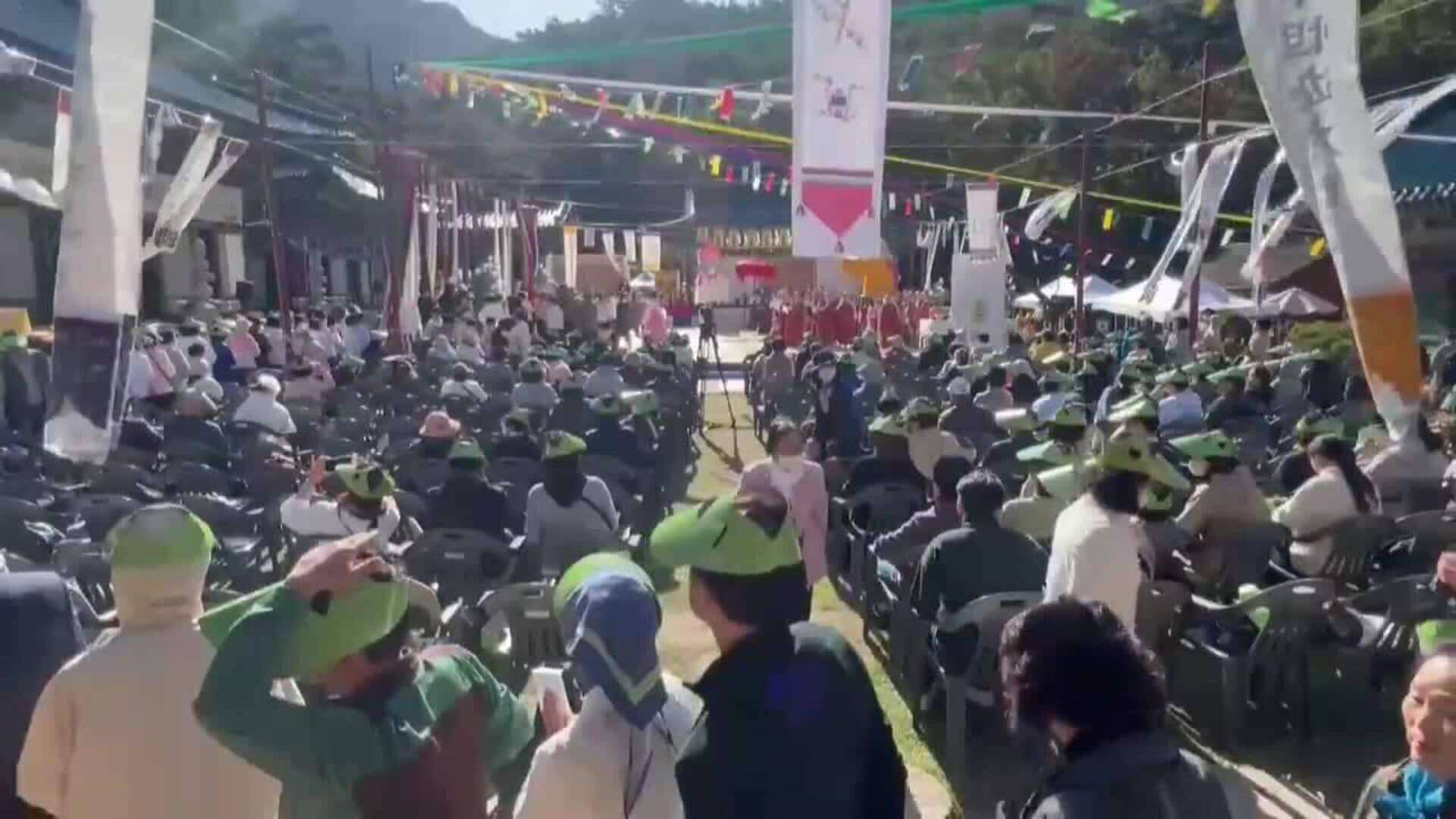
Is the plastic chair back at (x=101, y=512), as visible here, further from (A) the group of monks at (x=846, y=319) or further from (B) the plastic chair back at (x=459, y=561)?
(A) the group of monks at (x=846, y=319)

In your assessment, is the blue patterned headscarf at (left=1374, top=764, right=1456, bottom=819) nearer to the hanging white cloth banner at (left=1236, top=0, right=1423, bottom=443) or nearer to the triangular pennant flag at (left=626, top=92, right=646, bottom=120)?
the hanging white cloth banner at (left=1236, top=0, right=1423, bottom=443)

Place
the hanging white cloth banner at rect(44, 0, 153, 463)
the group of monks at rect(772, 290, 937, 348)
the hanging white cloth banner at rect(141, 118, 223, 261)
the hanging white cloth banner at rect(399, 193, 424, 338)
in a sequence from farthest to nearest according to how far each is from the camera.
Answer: the group of monks at rect(772, 290, 937, 348) → the hanging white cloth banner at rect(399, 193, 424, 338) → the hanging white cloth banner at rect(141, 118, 223, 261) → the hanging white cloth banner at rect(44, 0, 153, 463)

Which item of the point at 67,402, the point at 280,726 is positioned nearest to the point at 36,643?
the point at 280,726

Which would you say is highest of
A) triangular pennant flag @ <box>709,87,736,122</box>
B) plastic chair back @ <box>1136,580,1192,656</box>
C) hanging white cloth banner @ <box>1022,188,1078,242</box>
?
triangular pennant flag @ <box>709,87,736,122</box>

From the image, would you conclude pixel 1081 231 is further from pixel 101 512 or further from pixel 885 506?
pixel 101 512

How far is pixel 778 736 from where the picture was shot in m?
2.71

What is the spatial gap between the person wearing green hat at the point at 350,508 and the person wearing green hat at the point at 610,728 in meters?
3.87

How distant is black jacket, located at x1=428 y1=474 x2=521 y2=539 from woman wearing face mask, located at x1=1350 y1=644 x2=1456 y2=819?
16.7 ft

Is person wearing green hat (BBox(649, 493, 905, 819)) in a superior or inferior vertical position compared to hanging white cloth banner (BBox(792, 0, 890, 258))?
inferior

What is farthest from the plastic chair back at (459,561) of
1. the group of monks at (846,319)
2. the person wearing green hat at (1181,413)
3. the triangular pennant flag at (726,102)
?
the group of monks at (846,319)

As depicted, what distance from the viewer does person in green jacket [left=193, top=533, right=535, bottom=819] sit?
2639 mm

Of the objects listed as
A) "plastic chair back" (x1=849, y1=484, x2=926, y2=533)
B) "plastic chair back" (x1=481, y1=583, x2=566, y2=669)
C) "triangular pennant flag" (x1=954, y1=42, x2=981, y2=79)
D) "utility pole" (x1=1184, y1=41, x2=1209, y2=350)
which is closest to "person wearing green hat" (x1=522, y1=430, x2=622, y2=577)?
"plastic chair back" (x1=481, y1=583, x2=566, y2=669)

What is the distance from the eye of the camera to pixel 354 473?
6555 millimetres

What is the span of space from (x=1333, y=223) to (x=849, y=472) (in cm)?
421
